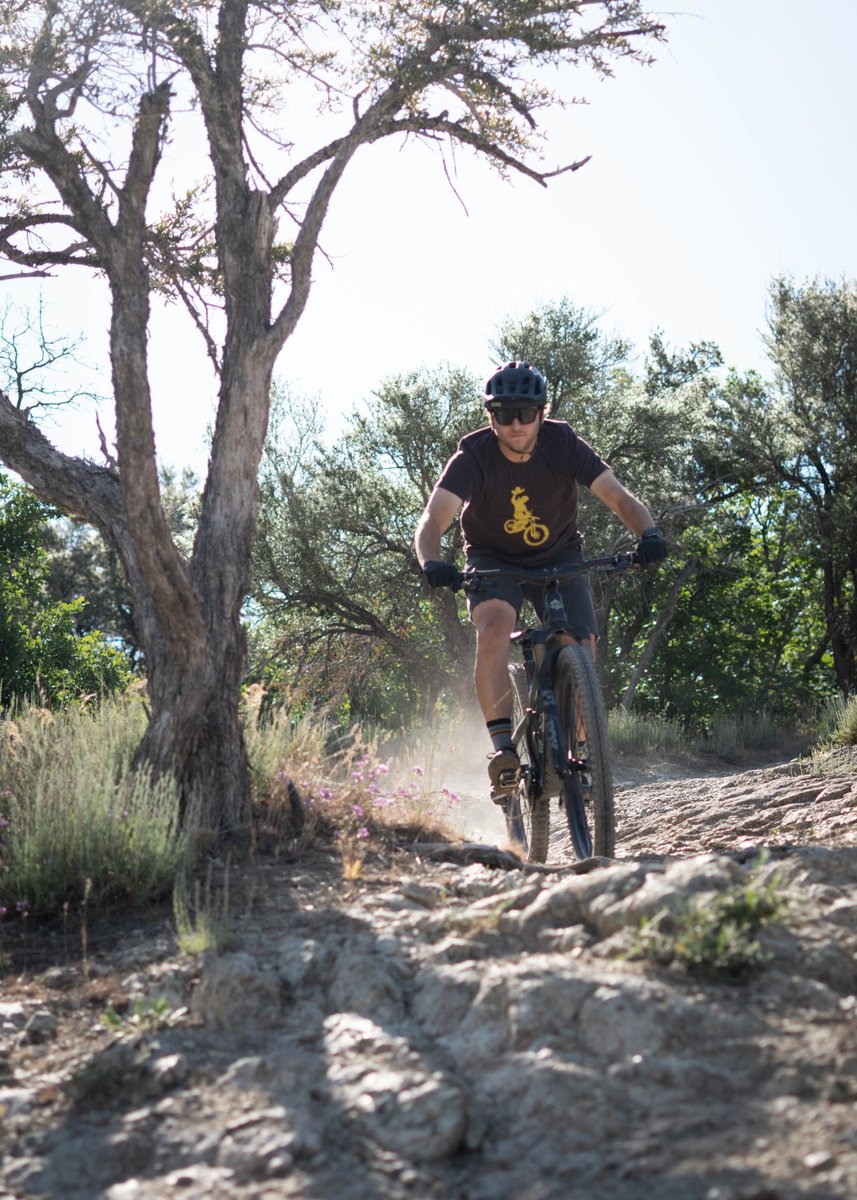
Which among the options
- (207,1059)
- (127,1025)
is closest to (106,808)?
(127,1025)

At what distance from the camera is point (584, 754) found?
5586 mm

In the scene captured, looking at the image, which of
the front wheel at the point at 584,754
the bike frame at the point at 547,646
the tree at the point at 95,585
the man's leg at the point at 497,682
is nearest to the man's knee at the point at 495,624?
the man's leg at the point at 497,682

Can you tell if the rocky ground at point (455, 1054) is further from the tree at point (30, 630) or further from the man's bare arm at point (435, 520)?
the tree at point (30, 630)

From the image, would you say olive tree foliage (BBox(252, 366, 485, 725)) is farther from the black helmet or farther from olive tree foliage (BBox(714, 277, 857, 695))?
the black helmet

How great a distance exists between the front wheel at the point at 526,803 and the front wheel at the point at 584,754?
0.29 m

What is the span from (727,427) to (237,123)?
13477 millimetres

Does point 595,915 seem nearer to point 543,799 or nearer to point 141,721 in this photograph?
point 543,799

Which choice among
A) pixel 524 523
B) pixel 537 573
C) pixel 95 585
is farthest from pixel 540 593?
pixel 95 585

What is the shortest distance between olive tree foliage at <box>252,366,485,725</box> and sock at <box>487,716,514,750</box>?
1178 cm

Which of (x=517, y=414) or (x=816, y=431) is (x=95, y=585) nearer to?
(x=816, y=431)

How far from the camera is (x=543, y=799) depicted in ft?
19.8

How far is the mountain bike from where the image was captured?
211 inches

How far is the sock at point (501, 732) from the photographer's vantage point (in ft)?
19.1

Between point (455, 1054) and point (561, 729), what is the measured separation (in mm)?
2564
